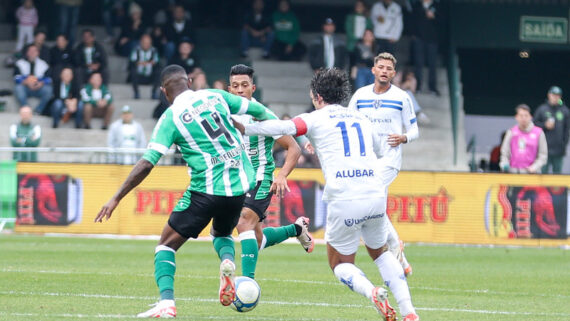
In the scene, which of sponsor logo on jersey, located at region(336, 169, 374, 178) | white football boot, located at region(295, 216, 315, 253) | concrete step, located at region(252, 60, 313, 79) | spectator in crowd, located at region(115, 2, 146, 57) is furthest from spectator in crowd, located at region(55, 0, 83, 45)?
sponsor logo on jersey, located at region(336, 169, 374, 178)

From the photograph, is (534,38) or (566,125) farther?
(534,38)

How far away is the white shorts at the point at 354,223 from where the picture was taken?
861cm

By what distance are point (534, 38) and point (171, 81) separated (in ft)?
72.1

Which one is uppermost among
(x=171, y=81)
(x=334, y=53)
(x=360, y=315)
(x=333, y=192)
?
(x=334, y=53)

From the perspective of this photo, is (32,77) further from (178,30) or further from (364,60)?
(364,60)

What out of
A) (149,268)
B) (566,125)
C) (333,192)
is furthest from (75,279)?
(566,125)

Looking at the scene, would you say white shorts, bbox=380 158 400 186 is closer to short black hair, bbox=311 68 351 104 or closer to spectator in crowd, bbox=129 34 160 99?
short black hair, bbox=311 68 351 104

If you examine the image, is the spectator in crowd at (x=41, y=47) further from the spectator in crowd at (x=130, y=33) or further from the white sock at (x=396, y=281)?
the white sock at (x=396, y=281)

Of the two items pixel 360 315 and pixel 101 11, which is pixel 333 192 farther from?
pixel 101 11

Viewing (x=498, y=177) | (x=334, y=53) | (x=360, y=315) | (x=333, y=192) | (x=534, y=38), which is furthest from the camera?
(x=534, y=38)

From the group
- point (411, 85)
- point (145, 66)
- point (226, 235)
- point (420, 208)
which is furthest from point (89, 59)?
point (226, 235)

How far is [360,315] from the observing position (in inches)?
384

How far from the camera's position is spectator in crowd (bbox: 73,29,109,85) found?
24.8 m

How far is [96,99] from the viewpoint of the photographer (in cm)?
2455
